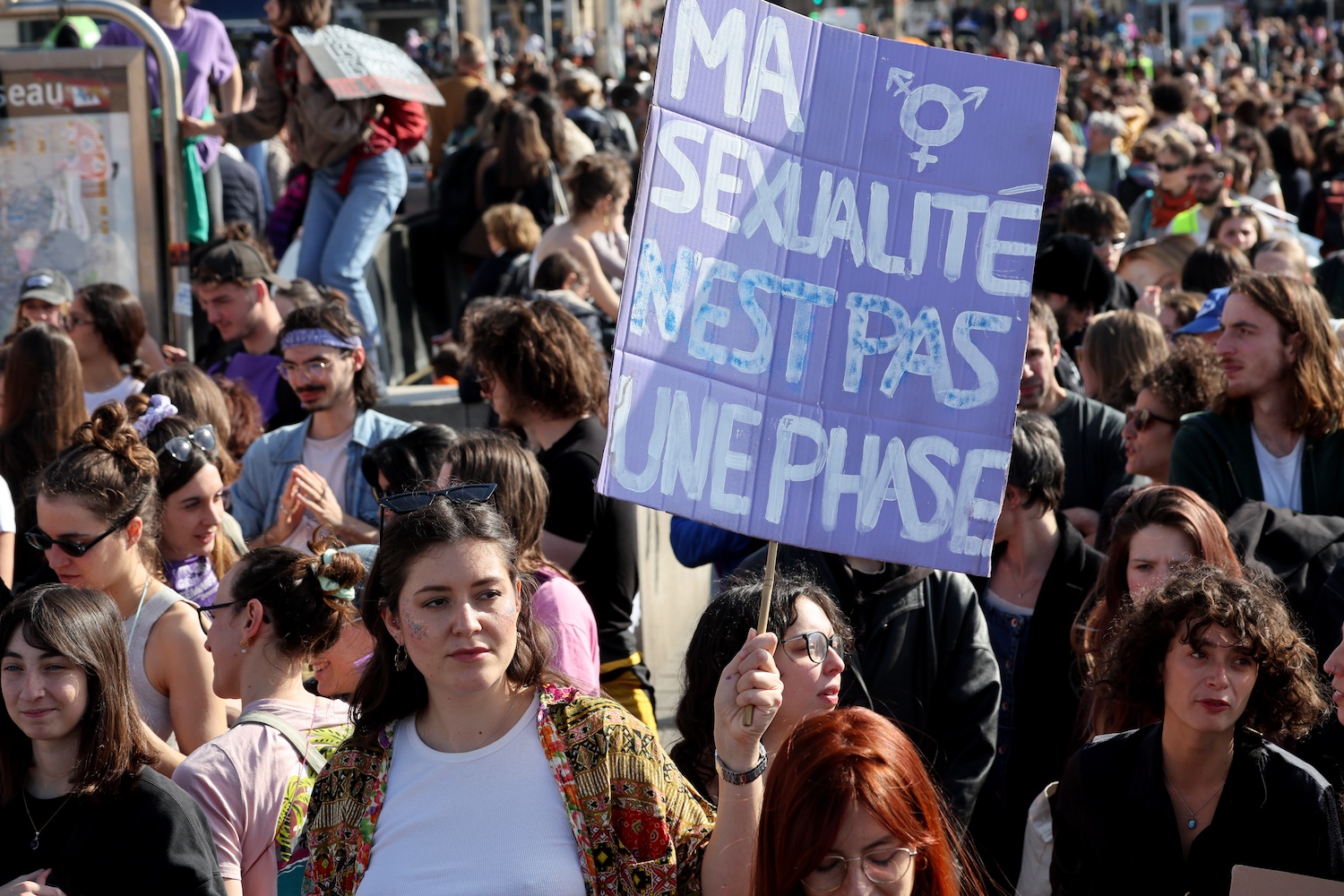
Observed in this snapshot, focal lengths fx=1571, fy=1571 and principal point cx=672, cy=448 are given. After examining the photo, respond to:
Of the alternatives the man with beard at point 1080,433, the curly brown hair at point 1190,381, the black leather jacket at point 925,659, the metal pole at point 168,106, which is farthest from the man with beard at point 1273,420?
the metal pole at point 168,106

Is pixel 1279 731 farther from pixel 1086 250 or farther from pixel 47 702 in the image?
pixel 1086 250

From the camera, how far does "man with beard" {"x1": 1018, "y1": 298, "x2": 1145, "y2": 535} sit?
203 inches

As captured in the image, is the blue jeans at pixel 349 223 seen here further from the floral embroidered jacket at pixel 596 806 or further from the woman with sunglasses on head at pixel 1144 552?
the floral embroidered jacket at pixel 596 806

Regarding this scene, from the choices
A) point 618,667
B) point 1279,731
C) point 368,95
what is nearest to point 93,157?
point 368,95

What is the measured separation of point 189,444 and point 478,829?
2.16 m

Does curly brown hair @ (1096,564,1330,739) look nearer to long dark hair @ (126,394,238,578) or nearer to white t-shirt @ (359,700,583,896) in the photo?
white t-shirt @ (359,700,583,896)

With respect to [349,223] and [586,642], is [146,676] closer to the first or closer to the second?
[586,642]

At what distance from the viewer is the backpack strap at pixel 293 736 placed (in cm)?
340

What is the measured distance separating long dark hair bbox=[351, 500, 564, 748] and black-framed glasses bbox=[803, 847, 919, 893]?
654 millimetres

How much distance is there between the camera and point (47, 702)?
3.08m

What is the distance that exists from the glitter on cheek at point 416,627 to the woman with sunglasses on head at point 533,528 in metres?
0.72

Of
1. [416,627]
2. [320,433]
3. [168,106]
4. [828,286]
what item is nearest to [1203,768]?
[828,286]

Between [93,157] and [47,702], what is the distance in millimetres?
4583

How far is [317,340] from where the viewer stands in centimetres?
534
